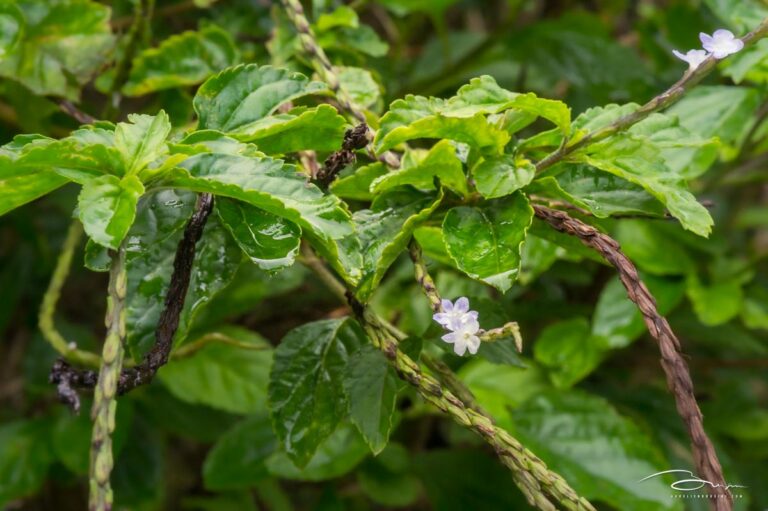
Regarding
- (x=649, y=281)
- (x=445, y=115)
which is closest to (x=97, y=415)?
(x=445, y=115)

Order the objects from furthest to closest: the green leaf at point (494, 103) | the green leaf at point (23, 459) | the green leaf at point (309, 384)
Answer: the green leaf at point (23, 459) → the green leaf at point (309, 384) → the green leaf at point (494, 103)

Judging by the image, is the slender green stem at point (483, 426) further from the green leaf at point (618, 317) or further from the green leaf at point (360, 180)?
the green leaf at point (618, 317)

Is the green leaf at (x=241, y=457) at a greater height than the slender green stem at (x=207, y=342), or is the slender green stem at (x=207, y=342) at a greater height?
the slender green stem at (x=207, y=342)

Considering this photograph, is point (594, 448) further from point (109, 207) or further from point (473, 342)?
point (109, 207)

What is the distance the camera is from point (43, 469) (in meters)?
1.29

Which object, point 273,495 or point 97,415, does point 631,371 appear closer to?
point 273,495

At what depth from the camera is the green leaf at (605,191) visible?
752mm

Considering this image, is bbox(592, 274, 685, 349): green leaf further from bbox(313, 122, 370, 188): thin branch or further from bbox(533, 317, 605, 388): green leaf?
bbox(313, 122, 370, 188): thin branch

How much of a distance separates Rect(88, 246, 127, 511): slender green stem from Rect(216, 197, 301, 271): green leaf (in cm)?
9

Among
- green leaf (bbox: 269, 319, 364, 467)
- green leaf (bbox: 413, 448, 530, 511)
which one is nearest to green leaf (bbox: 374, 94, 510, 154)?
green leaf (bbox: 269, 319, 364, 467)

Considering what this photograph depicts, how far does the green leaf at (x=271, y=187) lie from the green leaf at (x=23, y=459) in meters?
0.82

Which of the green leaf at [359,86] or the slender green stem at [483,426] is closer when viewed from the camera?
the slender green stem at [483,426]

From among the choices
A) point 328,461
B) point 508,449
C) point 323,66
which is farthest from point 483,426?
point 328,461

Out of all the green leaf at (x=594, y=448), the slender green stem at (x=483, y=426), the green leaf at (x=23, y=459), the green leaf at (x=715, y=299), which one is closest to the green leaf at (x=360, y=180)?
the slender green stem at (x=483, y=426)
